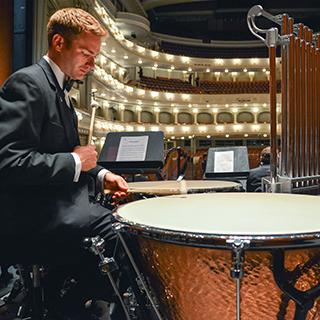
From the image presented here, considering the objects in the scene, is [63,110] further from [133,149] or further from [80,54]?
[133,149]

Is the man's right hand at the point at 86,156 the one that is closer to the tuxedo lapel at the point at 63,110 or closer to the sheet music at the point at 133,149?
the tuxedo lapel at the point at 63,110

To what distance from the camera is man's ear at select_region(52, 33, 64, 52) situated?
4.30 ft

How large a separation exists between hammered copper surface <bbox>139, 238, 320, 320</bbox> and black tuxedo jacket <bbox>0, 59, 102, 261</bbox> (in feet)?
1.03

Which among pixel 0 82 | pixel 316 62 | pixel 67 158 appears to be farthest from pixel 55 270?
pixel 316 62

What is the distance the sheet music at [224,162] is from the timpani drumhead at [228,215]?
1.82 metres

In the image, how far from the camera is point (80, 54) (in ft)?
4.35

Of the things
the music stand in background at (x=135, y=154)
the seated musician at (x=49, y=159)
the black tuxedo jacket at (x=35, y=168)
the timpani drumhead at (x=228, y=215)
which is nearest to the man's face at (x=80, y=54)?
the seated musician at (x=49, y=159)

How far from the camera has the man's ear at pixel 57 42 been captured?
1312mm

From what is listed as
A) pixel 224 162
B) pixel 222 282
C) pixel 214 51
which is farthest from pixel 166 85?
pixel 222 282

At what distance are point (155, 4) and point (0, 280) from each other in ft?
58.1

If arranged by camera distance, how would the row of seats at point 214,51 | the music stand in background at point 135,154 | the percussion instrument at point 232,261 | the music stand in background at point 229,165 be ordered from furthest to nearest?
the row of seats at point 214,51 < the music stand in background at point 229,165 < the music stand in background at point 135,154 < the percussion instrument at point 232,261

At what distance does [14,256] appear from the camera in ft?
3.91

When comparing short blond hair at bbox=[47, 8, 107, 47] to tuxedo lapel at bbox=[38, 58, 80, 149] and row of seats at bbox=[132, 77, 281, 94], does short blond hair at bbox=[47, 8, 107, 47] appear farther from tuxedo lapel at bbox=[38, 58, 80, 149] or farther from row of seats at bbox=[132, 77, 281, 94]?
row of seats at bbox=[132, 77, 281, 94]

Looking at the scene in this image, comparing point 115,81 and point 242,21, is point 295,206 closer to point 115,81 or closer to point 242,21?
point 115,81
